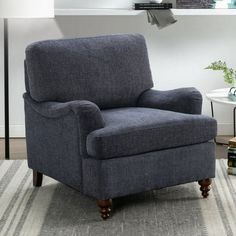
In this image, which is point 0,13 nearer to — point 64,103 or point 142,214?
point 64,103

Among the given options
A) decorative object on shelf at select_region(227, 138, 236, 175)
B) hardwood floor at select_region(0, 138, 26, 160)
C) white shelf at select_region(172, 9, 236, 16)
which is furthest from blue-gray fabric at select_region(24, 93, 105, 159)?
white shelf at select_region(172, 9, 236, 16)

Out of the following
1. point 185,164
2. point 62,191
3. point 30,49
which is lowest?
point 62,191

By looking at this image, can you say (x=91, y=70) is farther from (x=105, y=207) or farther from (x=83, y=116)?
(x=105, y=207)

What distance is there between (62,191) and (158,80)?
1664 mm

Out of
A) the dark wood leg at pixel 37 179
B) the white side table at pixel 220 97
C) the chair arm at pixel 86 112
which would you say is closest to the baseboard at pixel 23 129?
the white side table at pixel 220 97

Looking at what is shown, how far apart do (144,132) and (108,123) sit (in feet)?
0.65

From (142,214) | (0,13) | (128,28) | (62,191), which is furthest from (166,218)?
(128,28)

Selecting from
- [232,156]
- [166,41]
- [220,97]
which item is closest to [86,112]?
[232,156]

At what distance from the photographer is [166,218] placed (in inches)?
131

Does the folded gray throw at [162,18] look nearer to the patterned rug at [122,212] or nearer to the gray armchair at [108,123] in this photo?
the gray armchair at [108,123]

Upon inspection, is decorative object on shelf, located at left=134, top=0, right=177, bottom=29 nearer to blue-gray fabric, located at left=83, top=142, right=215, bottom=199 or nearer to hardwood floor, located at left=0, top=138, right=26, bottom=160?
hardwood floor, located at left=0, top=138, right=26, bottom=160

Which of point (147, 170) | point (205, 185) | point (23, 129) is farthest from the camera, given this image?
point (23, 129)

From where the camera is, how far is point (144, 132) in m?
3.31

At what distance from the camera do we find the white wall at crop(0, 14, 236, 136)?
505cm
